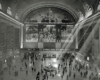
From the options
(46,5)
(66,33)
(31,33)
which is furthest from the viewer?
(66,33)

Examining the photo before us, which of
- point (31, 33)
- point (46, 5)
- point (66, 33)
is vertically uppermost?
point (46, 5)

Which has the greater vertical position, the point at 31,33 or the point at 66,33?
the point at 31,33

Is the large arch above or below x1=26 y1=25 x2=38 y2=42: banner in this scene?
above

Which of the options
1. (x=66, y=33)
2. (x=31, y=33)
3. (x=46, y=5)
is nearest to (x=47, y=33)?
(x=31, y=33)

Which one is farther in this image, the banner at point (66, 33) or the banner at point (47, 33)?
the banner at point (66, 33)

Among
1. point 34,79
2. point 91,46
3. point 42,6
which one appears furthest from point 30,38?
point 34,79

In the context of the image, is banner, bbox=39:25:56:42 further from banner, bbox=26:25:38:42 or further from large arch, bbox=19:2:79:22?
large arch, bbox=19:2:79:22

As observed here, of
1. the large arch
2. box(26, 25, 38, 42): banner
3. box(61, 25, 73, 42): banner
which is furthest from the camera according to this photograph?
box(61, 25, 73, 42): banner

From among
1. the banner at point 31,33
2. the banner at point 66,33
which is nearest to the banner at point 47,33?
the banner at point 31,33

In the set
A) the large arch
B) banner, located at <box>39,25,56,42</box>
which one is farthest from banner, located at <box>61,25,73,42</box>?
the large arch

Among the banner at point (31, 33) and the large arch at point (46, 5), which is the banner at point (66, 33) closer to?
the large arch at point (46, 5)

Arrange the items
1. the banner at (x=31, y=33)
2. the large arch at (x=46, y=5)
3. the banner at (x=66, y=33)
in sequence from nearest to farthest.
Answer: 1. the large arch at (x=46, y=5)
2. the banner at (x=31, y=33)
3. the banner at (x=66, y=33)

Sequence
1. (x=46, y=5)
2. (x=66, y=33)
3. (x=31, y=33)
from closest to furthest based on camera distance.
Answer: (x=46, y=5) < (x=31, y=33) < (x=66, y=33)

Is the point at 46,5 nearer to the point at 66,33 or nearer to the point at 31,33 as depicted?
the point at 31,33
